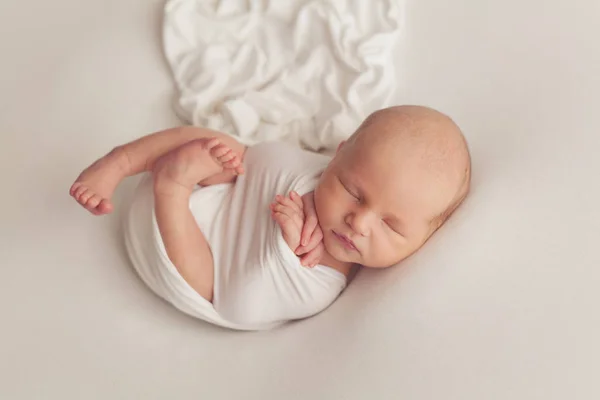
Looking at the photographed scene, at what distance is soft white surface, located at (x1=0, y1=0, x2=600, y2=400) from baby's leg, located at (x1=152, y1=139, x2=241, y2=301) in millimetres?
99

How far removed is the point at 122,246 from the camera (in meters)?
1.02

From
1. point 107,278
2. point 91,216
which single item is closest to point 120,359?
point 107,278

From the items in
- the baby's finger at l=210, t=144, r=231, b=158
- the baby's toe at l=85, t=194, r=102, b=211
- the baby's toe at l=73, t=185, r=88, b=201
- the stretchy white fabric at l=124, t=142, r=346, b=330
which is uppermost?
the baby's finger at l=210, t=144, r=231, b=158

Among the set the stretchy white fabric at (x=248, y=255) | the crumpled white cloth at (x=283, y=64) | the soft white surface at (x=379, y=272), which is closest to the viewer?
the soft white surface at (x=379, y=272)

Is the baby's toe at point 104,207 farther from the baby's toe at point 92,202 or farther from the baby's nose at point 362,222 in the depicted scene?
the baby's nose at point 362,222

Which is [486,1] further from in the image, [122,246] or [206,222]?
[122,246]

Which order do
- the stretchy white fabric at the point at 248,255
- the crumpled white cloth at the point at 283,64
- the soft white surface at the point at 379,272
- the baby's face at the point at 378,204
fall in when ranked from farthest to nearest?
the crumpled white cloth at the point at 283,64
the stretchy white fabric at the point at 248,255
the baby's face at the point at 378,204
the soft white surface at the point at 379,272

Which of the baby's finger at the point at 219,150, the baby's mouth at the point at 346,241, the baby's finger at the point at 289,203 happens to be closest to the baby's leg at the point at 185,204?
the baby's finger at the point at 219,150

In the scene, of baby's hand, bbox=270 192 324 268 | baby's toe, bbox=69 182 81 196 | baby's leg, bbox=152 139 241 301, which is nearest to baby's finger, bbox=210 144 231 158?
baby's leg, bbox=152 139 241 301

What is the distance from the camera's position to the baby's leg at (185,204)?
940mm

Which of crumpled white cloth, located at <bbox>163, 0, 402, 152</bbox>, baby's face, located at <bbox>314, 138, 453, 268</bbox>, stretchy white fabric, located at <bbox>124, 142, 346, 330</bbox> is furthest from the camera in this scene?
crumpled white cloth, located at <bbox>163, 0, 402, 152</bbox>

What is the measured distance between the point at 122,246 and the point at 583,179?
706mm

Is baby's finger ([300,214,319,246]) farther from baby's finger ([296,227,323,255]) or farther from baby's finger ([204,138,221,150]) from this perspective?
baby's finger ([204,138,221,150])

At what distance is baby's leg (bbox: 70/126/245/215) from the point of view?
3.04ft
